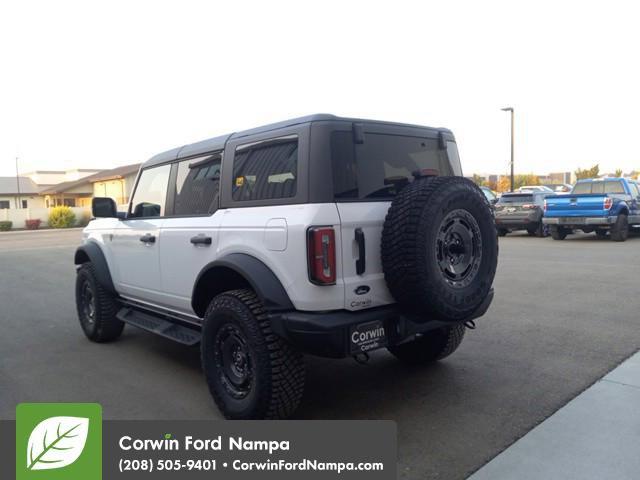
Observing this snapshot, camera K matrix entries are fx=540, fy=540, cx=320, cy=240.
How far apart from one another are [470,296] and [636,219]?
1469cm

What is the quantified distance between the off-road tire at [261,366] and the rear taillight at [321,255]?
0.48 metres

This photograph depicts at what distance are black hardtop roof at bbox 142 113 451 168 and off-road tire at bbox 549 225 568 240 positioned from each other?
12847mm

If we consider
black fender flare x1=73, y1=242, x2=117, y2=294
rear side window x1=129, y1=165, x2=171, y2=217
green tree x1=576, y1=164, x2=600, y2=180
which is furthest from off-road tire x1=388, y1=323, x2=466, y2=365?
green tree x1=576, y1=164, x2=600, y2=180

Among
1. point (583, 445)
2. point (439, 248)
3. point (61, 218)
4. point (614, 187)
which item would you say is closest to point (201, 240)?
point (439, 248)

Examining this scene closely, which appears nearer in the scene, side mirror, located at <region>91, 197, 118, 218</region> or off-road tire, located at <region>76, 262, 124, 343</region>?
side mirror, located at <region>91, 197, 118, 218</region>

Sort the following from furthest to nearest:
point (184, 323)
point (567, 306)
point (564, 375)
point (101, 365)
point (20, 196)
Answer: point (20, 196), point (567, 306), point (101, 365), point (184, 323), point (564, 375)

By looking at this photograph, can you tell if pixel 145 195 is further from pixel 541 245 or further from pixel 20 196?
pixel 20 196

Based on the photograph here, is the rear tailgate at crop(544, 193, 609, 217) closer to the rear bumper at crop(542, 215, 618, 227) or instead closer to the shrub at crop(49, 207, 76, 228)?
the rear bumper at crop(542, 215, 618, 227)

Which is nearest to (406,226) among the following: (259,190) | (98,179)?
(259,190)

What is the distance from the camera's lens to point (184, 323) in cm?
477

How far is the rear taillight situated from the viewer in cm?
324

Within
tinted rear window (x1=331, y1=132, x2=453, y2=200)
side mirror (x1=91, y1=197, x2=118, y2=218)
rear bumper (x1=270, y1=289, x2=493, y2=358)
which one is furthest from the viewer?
side mirror (x1=91, y1=197, x2=118, y2=218)

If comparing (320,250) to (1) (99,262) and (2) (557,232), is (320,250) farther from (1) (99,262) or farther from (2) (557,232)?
(2) (557,232)

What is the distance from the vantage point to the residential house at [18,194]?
183ft
